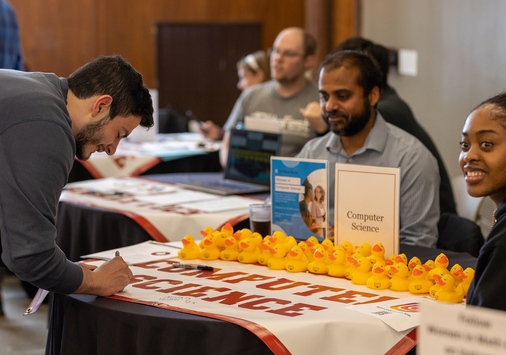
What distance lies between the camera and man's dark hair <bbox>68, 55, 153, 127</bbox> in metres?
2.22

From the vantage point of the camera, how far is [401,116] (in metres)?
3.80

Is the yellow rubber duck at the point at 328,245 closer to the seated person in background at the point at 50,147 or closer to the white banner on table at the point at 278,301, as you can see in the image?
the white banner on table at the point at 278,301

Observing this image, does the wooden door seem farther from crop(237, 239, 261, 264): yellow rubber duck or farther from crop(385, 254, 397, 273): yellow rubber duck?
crop(385, 254, 397, 273): yellow rubber duck

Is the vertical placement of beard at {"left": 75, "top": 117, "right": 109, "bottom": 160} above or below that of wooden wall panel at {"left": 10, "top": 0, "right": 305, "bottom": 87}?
below

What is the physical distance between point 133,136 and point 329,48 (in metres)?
2.23


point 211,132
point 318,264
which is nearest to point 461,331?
point 318,264

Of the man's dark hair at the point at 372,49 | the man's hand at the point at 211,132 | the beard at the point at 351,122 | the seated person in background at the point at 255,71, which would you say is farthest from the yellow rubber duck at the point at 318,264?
the seated person in background at the point at 255,71

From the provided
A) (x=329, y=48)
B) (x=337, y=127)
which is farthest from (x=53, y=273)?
(x=329, y=48)

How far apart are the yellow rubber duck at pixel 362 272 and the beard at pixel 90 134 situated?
0.79 metres

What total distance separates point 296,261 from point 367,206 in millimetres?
280

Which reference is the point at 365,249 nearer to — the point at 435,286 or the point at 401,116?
the point at 435,286

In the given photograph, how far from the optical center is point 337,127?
10.5ft

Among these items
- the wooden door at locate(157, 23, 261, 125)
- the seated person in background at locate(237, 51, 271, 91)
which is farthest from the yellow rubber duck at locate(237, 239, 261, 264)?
the wooden door at locate(157, 23, 261, 125)

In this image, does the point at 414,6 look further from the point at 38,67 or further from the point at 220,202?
the point at 38,67
